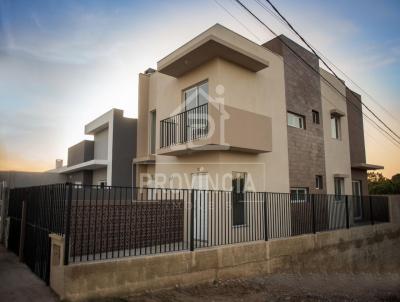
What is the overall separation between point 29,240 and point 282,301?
619 cm

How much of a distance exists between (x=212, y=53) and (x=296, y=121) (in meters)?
5.57

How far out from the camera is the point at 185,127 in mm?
10352

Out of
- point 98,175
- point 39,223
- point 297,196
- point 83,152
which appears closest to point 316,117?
point 297,196

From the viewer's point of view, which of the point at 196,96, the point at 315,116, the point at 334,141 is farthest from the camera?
the point at 334,141

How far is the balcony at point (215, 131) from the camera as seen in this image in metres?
8.92

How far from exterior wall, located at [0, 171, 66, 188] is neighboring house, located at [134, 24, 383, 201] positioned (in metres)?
9.85

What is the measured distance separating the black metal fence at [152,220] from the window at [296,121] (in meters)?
3.21

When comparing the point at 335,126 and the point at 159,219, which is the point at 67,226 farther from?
the point at 335,126

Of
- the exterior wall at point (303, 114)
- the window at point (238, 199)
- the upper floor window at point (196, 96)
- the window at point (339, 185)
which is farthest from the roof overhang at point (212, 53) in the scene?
the window at point (339, 185)

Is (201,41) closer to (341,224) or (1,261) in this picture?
(1,261)

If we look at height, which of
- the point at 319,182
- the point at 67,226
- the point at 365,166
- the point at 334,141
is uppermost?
the point at 334,141

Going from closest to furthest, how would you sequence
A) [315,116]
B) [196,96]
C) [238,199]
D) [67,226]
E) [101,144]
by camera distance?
[67,226]
[238,199]
[196,96]
[315,116]
[101,144]

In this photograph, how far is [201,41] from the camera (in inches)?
353

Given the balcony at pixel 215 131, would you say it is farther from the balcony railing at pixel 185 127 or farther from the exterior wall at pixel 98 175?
the exterior wall at pixel 98 175
